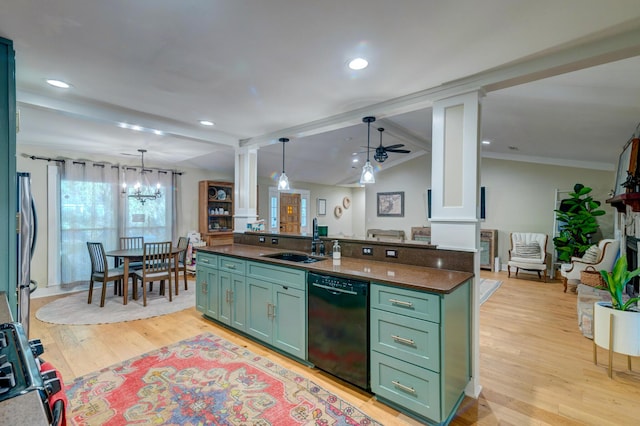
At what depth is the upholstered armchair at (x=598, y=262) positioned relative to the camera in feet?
15.9

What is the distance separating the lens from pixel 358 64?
2.20 m

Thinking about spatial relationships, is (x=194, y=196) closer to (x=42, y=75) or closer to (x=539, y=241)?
(x=42, y=75)

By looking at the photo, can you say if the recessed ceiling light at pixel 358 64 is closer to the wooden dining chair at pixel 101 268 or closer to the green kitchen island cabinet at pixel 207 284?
the green kitchen island cabinet at pixel 207 284

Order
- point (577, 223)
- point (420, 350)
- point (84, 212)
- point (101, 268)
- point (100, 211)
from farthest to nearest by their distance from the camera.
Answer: point (577, 223), point (100, 211), point (84, 212), point (101, 268), point (420, 350)

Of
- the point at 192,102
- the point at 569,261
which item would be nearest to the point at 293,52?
the point at 192,102

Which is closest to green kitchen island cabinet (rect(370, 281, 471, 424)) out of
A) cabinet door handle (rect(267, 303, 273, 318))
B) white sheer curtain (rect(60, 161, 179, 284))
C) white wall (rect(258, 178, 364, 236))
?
cabinet door handle (rect(267, 303, 273, 318))

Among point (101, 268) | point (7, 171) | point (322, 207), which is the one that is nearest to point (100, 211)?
point (101, 268)

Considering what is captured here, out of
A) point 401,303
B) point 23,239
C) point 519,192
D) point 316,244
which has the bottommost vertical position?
point 401,303

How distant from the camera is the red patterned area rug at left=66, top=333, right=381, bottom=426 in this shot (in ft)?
6.49

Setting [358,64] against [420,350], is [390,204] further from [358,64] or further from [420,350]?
[420,350]

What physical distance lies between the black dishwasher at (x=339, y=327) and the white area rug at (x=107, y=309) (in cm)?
250

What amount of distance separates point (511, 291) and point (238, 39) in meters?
5.55

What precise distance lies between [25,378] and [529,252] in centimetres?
749

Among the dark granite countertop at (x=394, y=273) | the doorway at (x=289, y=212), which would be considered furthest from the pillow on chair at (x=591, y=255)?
the doorway at (x=289, y=212)
